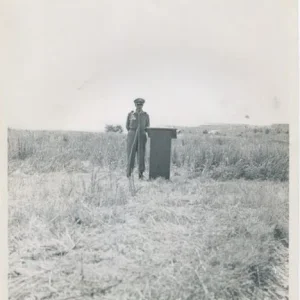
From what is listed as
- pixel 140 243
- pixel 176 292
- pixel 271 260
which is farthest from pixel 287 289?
pixel 140 243

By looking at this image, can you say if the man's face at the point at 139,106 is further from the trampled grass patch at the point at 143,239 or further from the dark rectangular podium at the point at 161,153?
the trampled grass patch at the point at 143,239

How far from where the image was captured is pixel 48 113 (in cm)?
145

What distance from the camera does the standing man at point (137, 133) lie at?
57.3 inches

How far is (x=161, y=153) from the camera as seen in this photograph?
1.47 m

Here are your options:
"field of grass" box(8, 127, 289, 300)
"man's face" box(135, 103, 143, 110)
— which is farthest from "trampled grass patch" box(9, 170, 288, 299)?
"man's face" box(135, 103, 143, 110)

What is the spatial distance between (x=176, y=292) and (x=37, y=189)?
0.63 metres

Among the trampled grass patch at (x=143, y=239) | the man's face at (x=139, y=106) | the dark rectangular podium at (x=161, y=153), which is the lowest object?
the trampled grass patch at (x=143, y=239)

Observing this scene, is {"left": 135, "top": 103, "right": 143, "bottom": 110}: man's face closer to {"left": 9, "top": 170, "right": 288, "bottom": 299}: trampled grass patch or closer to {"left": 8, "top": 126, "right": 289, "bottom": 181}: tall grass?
{"left": 8, "top": 126, "right": 289, "bottom": 181}: tall grass

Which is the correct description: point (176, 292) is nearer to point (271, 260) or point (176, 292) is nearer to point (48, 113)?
point (271, 260)

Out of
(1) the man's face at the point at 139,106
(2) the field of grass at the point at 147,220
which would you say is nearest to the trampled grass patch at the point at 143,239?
(2) the field of grass at the point at 147,220

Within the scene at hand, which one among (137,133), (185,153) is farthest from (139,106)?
(185,153)

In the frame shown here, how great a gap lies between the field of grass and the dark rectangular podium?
0.08 feet

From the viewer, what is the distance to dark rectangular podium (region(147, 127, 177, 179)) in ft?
4.79

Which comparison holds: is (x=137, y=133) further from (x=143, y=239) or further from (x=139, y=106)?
(x=143, y=239)
